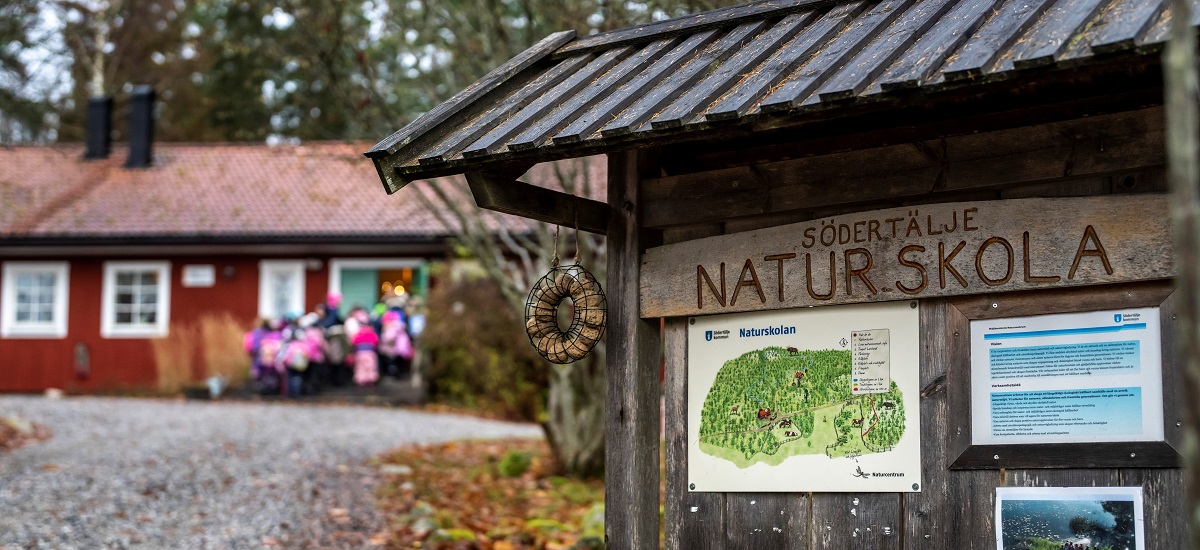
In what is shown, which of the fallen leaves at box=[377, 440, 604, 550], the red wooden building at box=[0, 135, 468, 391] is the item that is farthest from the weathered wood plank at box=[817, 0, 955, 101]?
the red wooden building at box=[0, 135, 468, 391]

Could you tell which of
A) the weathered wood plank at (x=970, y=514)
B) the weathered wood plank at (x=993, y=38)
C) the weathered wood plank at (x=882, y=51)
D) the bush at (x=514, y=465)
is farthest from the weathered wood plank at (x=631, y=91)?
the bush at (x=514, y=465)

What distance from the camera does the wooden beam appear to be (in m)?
4.57

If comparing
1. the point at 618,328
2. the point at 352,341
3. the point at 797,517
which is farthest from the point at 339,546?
the point at 352,341

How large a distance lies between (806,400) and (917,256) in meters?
0.67

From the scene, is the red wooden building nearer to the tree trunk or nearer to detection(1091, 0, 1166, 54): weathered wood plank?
the tree trunk

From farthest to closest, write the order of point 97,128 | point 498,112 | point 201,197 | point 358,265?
point 97,128
point 201,197
point 358,265
point 498,112

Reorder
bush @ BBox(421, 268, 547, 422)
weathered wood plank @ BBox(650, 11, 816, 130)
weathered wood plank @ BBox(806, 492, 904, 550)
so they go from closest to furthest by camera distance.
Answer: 1. weathered wood plank @ BBox(650, 11, 816, 130)
2. weathered wood plank @ BBox(806, 492, 904, 550)
3. bush @ BBox(421, 268, 547, 422)

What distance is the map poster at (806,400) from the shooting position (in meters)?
4.17

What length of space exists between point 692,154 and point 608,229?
1.50ft

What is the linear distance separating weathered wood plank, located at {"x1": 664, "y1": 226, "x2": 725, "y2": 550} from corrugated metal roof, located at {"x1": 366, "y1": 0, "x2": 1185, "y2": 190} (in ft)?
2.44

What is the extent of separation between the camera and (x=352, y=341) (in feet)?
63.5

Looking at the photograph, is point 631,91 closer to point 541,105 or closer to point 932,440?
point 541,105

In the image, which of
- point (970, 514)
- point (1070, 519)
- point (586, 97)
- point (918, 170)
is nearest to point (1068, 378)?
point (1070, 519)

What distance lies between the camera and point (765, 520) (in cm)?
446
